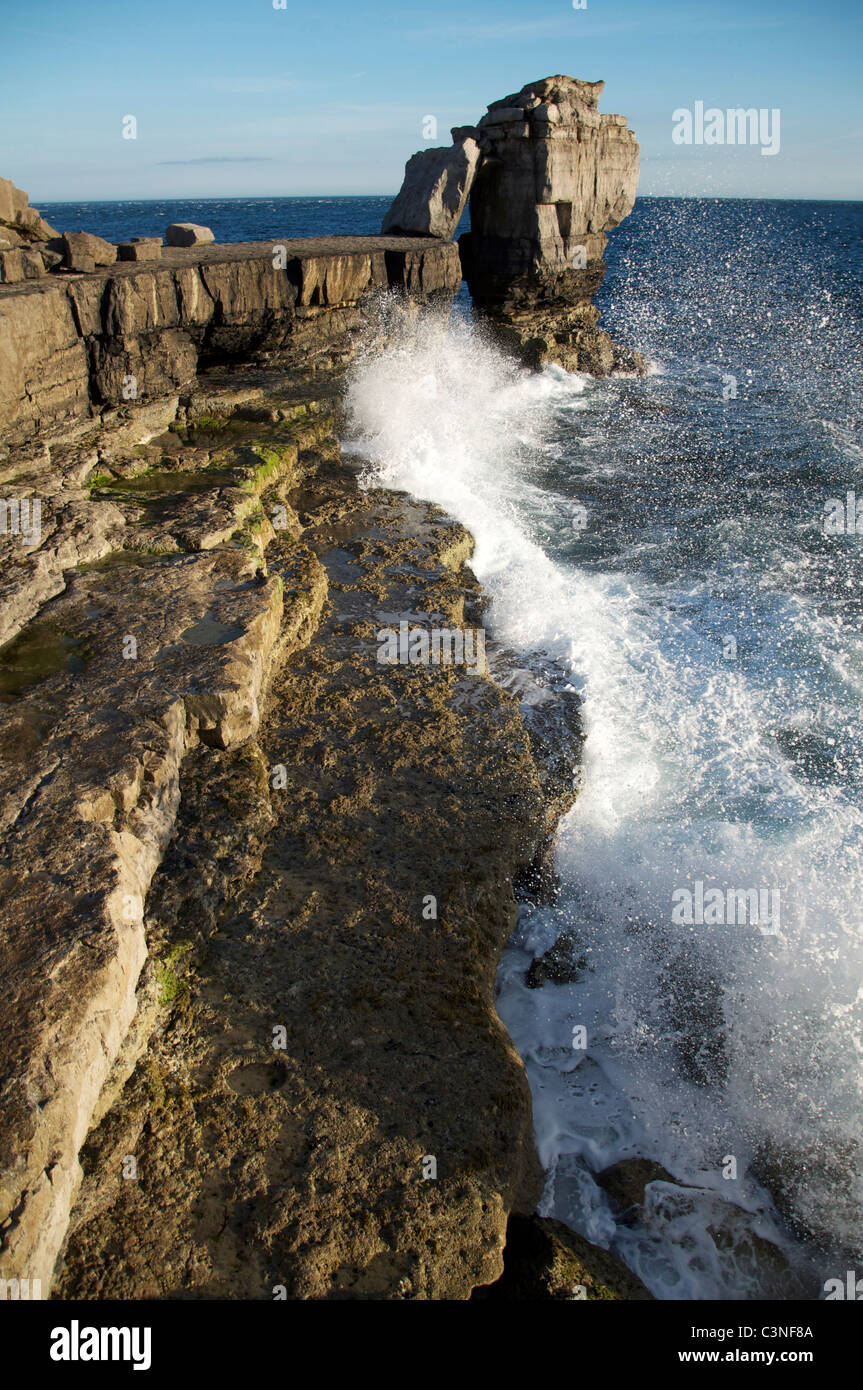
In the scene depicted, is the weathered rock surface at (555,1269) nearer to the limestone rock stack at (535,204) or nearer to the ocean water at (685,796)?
the ocean water at (685,796)

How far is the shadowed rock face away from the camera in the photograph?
589 inches

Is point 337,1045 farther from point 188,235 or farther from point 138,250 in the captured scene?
point 188,235

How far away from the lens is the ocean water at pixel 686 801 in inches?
148

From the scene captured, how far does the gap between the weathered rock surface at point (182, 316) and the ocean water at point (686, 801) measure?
3.08 ft

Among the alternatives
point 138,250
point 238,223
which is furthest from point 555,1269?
point 238,223

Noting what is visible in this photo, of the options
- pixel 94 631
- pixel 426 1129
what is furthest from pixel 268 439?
pixel 426 1129

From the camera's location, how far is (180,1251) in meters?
2.71

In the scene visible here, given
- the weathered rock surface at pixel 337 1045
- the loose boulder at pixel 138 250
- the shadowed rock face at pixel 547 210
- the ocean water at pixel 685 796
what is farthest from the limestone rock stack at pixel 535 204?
the weathered rock surface at pixel 337 1045

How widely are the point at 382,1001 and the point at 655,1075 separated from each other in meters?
1.55

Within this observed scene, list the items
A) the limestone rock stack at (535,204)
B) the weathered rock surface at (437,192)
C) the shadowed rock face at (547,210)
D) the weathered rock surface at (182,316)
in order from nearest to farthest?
1. the weathered rock surface at (182,316)
2. the weathered rock surface at (437,192)
3. the limestone rock stack at (535,204)
4. the shadowed rock face at (547,210)

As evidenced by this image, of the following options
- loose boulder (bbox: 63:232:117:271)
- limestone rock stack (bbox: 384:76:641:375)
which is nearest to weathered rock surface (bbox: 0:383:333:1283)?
loose boulder (bbox: 63:232:117:271)

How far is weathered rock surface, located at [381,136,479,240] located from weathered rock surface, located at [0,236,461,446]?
976 mm

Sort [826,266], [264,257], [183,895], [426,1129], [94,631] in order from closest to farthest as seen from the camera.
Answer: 1. [426,1129]
2. [183,895]
3. [94,631]
4. [264,257]
5. [826,266]
